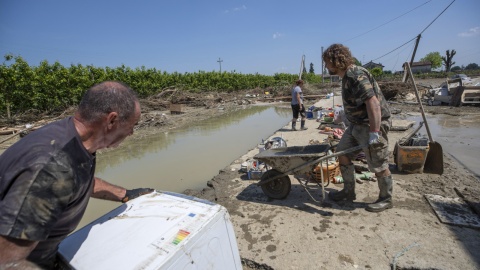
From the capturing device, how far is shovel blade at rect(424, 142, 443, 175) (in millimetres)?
4543

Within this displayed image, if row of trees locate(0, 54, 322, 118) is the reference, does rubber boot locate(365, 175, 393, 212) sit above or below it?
below

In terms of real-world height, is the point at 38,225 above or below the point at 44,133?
below

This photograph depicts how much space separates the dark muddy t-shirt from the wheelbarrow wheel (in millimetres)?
2991

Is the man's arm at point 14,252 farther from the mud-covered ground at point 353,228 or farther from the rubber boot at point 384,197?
the rubber boot at point 384,197

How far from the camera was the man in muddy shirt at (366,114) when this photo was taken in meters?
3.16

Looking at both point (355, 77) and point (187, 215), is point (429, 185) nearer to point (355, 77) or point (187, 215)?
point (355, 77)

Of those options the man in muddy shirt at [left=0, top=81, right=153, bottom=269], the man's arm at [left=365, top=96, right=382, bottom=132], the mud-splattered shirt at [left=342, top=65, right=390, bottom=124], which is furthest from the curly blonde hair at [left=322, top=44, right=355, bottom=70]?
the man in muddy shirt at [left=0, top=81, right=153, bottom=269]

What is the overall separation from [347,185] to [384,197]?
488 millimetres

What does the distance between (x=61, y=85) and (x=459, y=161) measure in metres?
17.0

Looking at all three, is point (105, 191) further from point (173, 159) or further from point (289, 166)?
point (173, 159)

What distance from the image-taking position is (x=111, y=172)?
649cm

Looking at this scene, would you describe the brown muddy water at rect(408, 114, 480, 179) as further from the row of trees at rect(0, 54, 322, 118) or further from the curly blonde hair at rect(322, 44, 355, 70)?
the row of trees at rect(0, 54, 322, 118)

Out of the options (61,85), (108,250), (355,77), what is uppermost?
(61,85)

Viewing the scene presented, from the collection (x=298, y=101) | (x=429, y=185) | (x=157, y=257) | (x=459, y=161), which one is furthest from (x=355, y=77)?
(x=298, y=101)
